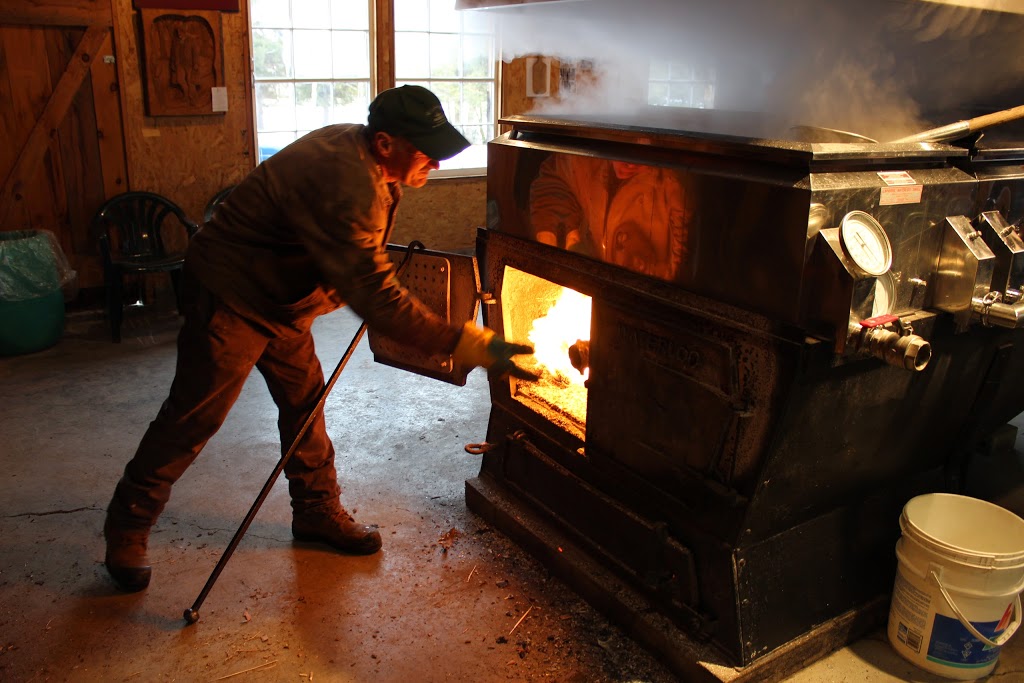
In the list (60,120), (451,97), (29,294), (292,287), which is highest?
(451,97)

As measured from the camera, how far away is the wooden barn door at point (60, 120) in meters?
5.08

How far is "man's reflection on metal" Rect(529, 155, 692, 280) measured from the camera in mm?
2188

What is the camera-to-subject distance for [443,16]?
700cm

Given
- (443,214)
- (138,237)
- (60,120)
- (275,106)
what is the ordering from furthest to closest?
(443,214)
(275,106)
(138,237)
(60,120)

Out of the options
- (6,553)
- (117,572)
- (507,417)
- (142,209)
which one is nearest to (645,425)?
(507,417)

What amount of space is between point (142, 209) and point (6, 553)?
3.23 m

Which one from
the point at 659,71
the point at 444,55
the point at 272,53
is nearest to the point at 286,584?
the point at 659,71

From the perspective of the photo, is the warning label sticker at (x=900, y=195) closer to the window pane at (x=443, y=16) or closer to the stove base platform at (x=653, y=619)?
the stove base platform at (x=653, y=619)

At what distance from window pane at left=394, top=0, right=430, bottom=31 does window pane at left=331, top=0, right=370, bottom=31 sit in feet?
0.85

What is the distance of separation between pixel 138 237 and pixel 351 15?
247 centimetres

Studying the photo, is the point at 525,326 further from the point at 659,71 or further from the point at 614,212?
the point at 659,71

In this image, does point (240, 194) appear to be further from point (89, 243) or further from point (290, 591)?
point (89, 243)

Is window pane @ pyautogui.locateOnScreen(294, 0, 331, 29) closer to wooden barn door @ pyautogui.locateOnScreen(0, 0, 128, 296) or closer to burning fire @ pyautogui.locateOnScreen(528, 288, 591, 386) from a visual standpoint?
wooden barn door @ pyautogui.locateOnScreen(0, 0, 128, 296)

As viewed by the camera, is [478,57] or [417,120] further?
[478,57]
